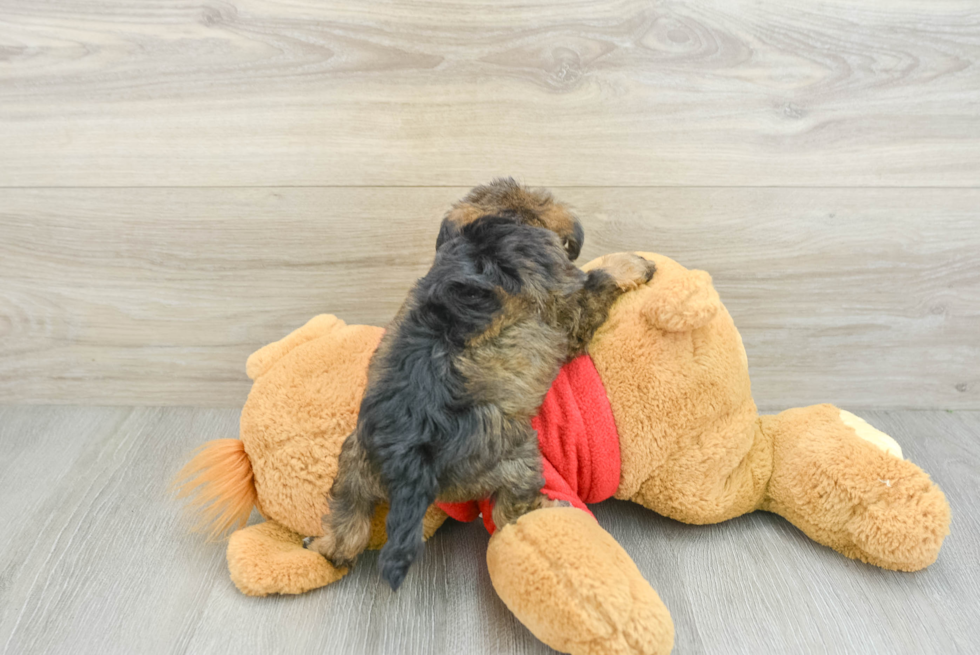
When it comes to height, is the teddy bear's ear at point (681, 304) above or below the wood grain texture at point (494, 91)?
below

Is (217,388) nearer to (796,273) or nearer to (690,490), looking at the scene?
(690,490)

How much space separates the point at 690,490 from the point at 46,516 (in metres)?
0.94

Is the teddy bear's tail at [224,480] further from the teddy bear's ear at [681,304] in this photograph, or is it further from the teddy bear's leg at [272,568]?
the teddy bear's ear at [681,304]

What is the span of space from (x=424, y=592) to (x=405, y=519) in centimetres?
Result: 20

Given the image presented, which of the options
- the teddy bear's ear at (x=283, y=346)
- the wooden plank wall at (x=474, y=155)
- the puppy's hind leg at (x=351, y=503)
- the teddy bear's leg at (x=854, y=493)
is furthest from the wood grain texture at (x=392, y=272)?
the puppy's hind leg at (x=351, y=503)

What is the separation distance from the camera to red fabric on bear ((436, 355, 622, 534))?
80 centimetres

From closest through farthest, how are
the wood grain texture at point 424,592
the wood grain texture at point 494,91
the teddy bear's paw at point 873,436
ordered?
the wood grain texture at point 424,592, the teddy bear's paw at point 873,436, the wood grain texture at point 494,91

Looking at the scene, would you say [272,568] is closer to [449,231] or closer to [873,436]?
[449,231]

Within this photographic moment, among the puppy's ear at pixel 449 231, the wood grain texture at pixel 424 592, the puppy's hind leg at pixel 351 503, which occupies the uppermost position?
the puppy's ear at pixel 449 231

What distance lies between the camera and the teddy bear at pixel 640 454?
2.64ft

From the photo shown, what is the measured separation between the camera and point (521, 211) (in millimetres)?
774

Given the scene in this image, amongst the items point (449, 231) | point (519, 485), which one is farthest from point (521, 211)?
point (519, 485)

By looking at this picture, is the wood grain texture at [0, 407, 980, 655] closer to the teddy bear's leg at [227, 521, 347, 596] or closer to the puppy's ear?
the teddy bear's leg at [227, 521, 347, 596]

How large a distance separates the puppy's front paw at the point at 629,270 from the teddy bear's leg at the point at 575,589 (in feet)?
0.99
